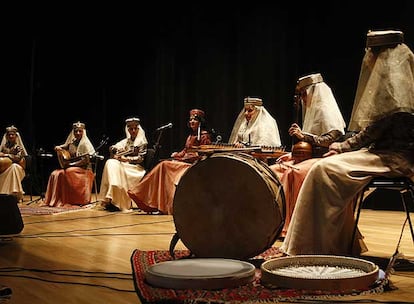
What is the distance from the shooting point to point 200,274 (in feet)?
8.40

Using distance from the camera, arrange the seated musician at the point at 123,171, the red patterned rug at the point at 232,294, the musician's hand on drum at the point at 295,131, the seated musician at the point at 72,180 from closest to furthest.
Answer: the red patterned rug at the point at 232,294 → the musician's hand on drum at the point at 295,131 → the seated musician at the point at 123,171 → the seated musician at the point at 72,180

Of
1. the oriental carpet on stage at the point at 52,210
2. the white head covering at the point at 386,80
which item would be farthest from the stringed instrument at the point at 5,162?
the white head covering at the point at 386,80

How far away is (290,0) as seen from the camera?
816 cm

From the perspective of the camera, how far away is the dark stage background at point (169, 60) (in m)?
7.79

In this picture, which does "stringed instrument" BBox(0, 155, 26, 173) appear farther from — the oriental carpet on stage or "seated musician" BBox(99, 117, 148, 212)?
"seated musician" BBox(99, 117, 148, 212)

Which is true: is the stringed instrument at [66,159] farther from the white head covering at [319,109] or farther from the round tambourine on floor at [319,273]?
the round tambourine on floor at [319,273]

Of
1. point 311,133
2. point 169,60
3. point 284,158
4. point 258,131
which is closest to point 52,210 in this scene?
point 258,131

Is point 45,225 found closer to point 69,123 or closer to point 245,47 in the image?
point 245,47

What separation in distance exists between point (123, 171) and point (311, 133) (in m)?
4.00

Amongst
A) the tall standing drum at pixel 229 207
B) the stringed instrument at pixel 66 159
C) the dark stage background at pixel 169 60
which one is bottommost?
the stringed instrument at pixel 66 159

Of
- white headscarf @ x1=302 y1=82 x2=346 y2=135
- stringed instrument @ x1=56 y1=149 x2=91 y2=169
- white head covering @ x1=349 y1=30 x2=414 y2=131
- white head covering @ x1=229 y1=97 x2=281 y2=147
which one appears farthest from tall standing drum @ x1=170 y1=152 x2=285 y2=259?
stringed instrument @ x1=56 y1=149 x2=91 y2=169

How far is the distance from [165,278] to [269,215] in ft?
2.85

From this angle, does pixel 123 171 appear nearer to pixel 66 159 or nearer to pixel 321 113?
pixel 66 159

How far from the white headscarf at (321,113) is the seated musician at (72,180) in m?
4.73
